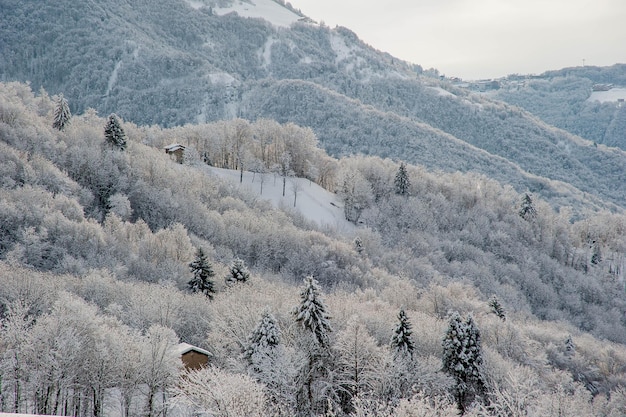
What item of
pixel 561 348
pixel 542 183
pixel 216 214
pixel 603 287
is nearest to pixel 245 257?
A: pixel 216 214

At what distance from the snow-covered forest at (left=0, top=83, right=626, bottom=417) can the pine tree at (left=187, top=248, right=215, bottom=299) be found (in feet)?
0.65

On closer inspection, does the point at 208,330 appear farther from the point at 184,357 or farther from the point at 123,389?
the point at 123,389

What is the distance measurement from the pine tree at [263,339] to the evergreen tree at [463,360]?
1236 centimetres

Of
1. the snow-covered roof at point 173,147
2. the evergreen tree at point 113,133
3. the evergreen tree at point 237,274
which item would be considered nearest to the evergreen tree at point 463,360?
the evergreen tree at point 237,274

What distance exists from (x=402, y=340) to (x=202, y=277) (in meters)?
20.4

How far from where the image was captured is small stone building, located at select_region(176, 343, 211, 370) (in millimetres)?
28663

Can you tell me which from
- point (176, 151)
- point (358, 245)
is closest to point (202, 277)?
point (358, 245)

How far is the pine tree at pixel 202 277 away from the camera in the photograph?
4244cm

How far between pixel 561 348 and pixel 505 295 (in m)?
23.8

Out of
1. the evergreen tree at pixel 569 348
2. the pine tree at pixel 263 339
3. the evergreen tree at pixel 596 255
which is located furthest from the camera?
the evergreen tree at pixel 596 255

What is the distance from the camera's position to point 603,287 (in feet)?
282

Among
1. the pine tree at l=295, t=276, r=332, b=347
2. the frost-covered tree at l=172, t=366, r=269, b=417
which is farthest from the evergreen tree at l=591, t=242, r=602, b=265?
the frost-covered tree at l=172, t=366, r=269, b=417

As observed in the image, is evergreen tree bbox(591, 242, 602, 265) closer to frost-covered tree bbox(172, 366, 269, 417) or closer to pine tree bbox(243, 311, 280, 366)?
pine tree bbox(243, 311, 280, 366)

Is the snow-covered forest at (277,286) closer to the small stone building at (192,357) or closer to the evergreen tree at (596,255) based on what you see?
the evergreen tree at (596,255)
